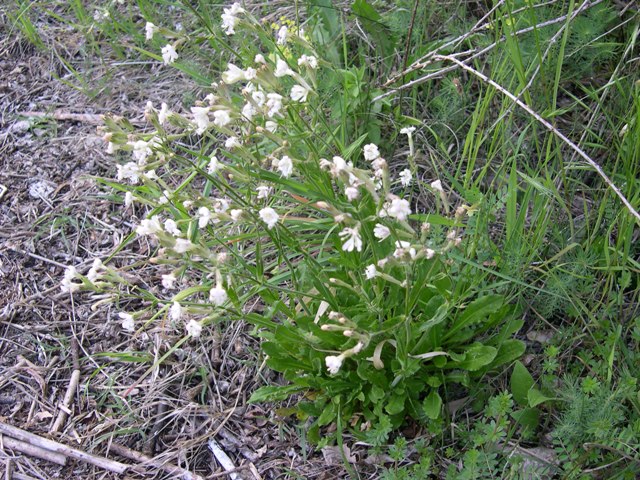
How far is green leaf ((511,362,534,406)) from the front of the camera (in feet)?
7.35

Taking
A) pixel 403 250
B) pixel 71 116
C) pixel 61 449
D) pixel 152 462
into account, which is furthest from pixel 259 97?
pixel 71 116

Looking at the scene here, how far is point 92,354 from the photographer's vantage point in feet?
9.32

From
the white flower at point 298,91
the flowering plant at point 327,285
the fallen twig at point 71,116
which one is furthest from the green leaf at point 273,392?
the fallen twig at point 71,116

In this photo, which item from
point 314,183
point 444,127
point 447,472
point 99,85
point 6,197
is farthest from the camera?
point 99,85

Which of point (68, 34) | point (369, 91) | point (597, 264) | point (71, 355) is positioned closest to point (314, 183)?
point (369, 91)

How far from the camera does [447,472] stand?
7.07ft

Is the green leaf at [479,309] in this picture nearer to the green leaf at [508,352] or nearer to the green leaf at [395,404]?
the green leaf at [508,352]

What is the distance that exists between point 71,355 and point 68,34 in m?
2.18

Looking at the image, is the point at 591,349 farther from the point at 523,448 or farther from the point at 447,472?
the point at 447,472

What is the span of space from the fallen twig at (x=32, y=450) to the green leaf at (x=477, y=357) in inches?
59.8

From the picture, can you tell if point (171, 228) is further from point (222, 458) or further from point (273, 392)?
point (222, 458)

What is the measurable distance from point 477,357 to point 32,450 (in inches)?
67.0

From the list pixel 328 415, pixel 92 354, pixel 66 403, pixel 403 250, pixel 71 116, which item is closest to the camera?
pixel 403 250

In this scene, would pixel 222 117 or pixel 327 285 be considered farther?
pixel 327 285
